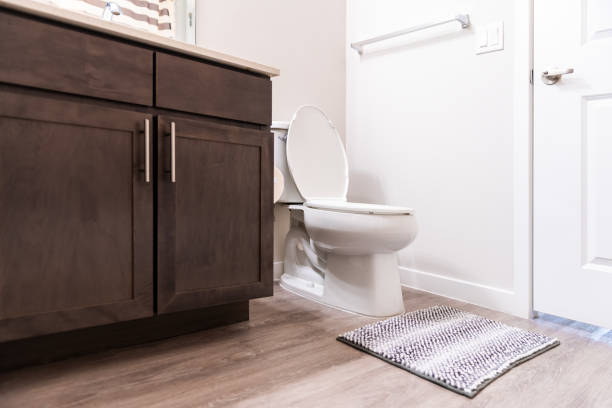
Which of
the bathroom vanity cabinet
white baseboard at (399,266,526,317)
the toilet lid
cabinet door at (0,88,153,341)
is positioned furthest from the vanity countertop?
white baseboard at (399,266,526,317)

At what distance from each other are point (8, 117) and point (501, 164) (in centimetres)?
162

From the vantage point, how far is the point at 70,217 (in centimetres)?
94

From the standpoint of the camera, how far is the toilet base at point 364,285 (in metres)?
1.51

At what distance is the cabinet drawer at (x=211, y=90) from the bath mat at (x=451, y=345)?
2.56 feet

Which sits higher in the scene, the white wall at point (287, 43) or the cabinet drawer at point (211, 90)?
the white wall at point (287, 43)

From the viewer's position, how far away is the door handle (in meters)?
1.39

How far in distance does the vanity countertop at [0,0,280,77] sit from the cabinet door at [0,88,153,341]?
0.60ft

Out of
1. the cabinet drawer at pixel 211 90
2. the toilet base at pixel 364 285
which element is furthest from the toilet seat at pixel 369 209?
the cabinet drawer at pixel 211 90

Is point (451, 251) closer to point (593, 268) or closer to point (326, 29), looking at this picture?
point (593, 268)

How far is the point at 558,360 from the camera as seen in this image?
1.14 metres

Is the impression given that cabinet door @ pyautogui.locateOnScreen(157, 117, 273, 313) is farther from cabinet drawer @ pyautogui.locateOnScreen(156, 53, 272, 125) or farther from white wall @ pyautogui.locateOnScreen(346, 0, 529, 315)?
white wall @ pyautogui.locateOnScreen(346, 0, 529, 315)

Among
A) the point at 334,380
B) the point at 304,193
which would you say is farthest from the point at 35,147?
the point at 304,193

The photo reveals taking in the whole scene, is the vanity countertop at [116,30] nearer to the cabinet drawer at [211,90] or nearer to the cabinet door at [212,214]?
the cabinet drawer at [211,90]

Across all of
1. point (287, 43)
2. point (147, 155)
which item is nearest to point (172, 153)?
point (147, 155)
